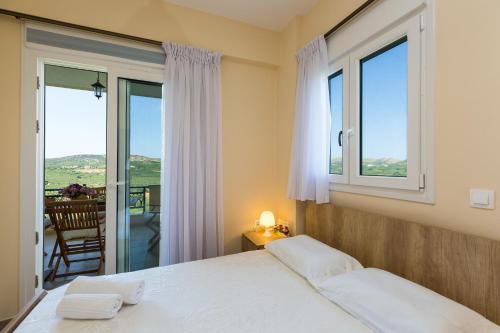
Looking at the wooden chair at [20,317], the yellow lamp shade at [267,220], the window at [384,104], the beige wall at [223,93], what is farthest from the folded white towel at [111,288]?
the window at [384,104]

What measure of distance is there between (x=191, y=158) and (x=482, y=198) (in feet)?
6.78

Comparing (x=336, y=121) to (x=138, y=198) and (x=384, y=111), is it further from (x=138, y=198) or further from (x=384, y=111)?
(x=138, y=198)

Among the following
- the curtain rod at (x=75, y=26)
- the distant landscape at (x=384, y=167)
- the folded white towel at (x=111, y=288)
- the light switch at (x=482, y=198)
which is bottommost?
the folded white towel at (x=111, y=288)

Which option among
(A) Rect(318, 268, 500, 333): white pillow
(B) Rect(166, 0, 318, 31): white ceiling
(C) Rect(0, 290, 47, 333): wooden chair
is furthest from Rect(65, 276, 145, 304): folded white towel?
(B) Rect(166, 0, 318, 31): white ceiling

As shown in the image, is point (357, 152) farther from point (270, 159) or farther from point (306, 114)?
point (270, 159)

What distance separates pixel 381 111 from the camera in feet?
5.58

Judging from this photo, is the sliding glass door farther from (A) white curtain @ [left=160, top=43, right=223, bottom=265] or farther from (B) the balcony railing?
(A) white curtain @ [left=160, top=43, right=223, bottom=265]

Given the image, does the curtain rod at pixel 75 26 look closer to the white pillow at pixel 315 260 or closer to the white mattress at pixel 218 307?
the white mattress at pixel 218 307

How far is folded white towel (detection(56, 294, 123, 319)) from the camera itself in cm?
111

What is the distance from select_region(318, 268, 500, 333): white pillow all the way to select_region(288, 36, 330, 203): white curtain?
0.84 meters

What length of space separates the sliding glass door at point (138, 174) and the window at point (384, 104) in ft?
5.58

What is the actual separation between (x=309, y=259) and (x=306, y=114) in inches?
48.7

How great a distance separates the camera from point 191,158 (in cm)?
232

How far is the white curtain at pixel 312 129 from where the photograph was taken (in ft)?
6.71
